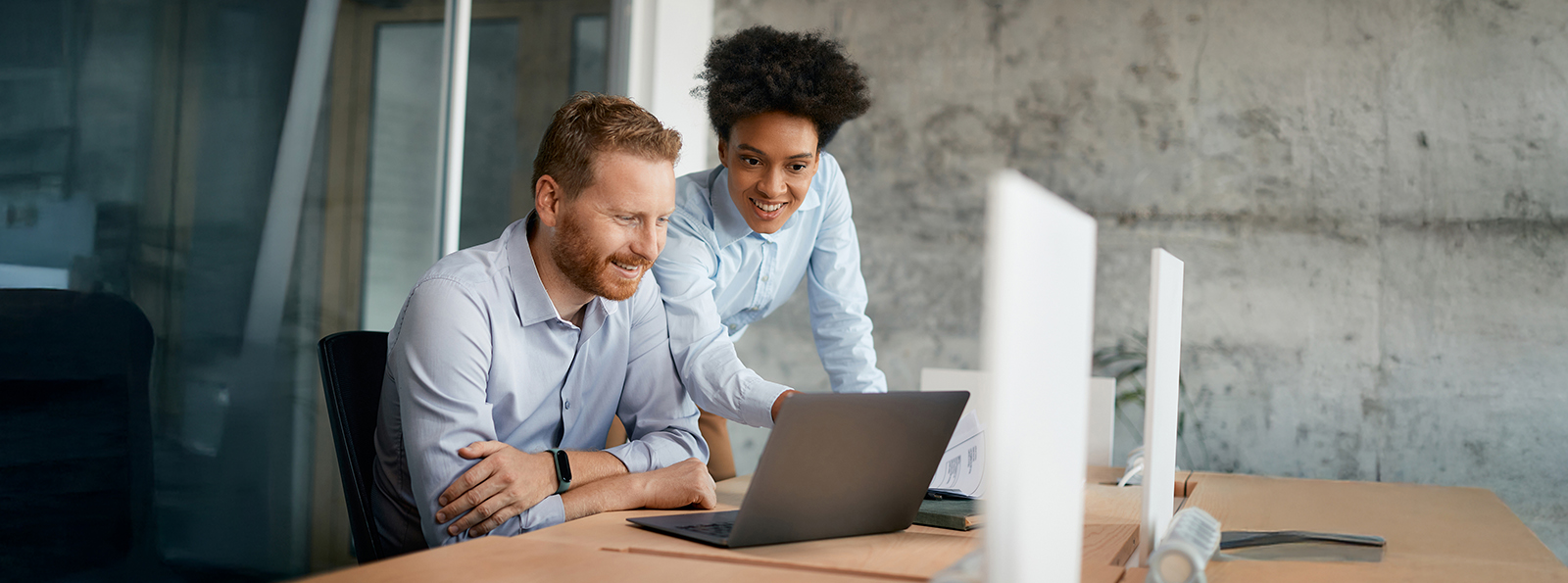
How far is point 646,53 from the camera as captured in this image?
4.22m

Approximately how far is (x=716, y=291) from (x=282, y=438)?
1.15 meters

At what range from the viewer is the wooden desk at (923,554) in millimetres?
1007

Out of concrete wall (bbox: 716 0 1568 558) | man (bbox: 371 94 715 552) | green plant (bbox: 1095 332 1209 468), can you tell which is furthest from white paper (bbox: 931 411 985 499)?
concrete wall (bbox: 716 0 1568 558)

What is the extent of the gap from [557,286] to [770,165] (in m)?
0.69

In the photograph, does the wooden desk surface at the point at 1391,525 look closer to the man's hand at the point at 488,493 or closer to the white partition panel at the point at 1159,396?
the white partition panel at the point at 1159,396

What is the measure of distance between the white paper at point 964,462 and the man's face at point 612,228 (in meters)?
0.57

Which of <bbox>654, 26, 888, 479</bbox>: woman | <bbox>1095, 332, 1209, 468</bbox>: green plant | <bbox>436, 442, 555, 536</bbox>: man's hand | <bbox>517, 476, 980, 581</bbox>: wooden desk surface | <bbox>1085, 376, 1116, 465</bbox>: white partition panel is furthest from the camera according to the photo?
<bbox>1095, 332, 1209, 468</bbox>: green plant

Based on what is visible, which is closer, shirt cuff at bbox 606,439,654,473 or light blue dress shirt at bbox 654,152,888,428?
shirt cuff at bbox 606,439,654,473

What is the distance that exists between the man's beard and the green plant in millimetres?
2573

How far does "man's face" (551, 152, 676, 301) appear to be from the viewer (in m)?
1.58

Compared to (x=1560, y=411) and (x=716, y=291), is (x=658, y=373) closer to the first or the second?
(x=716, y=291)

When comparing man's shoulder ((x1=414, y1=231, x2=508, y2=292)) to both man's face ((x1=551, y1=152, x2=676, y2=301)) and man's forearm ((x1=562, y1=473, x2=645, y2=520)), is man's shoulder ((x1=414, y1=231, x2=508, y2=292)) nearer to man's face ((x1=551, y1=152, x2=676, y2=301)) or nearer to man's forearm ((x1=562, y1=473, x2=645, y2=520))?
man's face ((x1=551, y1=152, x2=676, y2=301))

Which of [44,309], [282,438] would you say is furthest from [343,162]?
[44,309]

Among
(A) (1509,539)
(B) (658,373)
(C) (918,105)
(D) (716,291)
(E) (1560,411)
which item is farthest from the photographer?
(C) (918,105)
